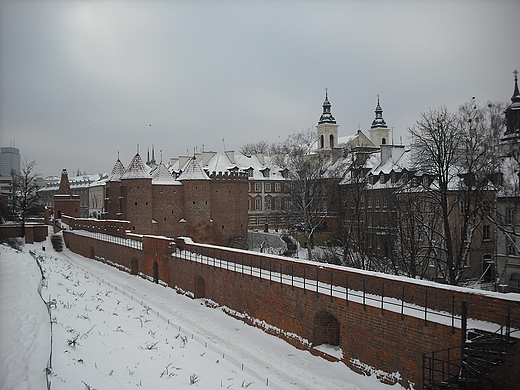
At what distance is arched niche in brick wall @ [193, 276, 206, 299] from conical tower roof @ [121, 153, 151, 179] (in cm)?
1589

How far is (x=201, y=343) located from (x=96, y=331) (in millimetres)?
3704

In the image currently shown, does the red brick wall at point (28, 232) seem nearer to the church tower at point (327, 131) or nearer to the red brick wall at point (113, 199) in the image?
the red brick wall at point (113, 199)

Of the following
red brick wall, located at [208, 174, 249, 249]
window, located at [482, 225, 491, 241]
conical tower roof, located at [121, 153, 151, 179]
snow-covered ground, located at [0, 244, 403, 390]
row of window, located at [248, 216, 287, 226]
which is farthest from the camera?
row of window, located at [248, 216, 287, 226]

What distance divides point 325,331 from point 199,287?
7935 mm

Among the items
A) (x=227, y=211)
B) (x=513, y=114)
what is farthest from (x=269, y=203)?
(x=513, y=114)

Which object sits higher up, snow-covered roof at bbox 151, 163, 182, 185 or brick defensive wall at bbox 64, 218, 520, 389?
snow-covered roof at bbox 151, 163, 182, 185

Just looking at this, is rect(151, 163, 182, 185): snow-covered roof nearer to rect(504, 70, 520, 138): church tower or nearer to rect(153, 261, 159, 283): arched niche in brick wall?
rect(153, 261, 159, 283): arched niche in brick wall

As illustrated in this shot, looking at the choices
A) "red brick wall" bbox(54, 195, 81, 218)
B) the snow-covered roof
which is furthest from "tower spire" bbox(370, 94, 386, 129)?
"red brick wall" bbox(54, 195, 81, 218)

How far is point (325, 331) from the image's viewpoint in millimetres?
12375

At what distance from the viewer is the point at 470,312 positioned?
923 centimetres

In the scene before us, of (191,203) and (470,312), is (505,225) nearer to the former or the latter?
(470,312)

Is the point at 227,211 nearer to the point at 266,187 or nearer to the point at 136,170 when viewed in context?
the point at 136,170

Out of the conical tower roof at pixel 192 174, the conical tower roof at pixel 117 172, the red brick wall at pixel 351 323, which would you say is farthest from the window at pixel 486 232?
the conical tower roof at pixel 117 172

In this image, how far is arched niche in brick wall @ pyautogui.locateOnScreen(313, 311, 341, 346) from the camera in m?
12.3
